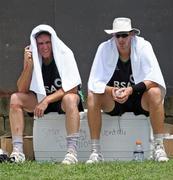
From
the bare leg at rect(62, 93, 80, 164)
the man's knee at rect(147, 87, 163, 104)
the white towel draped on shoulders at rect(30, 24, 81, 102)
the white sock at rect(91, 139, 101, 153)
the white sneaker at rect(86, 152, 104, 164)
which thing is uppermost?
the white towel draped on shoulders at rect(30, 24, 81, 102)

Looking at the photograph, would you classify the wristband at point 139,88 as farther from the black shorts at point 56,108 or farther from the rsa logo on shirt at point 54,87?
the rsa logo on shirt at point 54,87

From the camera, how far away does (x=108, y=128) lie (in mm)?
5664

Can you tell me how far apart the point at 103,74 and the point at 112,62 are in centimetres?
13

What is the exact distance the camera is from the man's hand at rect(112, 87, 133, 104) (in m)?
5.40

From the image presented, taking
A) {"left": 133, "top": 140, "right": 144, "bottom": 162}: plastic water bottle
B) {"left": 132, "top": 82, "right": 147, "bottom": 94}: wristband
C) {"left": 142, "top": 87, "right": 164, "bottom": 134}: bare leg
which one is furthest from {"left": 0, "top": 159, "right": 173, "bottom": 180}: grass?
{"left": 132, "top": 82, "right": 147, "bottom": 94}: wristband

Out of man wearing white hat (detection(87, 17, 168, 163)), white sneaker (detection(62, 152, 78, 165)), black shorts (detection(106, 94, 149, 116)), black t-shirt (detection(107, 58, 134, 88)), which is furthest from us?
black t-shirt (detection(107, 58, 134, 88))

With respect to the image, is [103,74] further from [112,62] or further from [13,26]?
[13,26]

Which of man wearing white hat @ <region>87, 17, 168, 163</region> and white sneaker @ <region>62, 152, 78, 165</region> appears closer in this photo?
white sneaker @ <region>62, 152, 78, 165</region>

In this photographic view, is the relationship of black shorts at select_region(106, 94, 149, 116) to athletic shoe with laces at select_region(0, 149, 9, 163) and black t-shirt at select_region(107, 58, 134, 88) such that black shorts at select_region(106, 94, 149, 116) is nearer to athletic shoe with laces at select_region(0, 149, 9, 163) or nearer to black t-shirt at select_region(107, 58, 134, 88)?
black t-shirt at select_region(107, 58, 134, 88)

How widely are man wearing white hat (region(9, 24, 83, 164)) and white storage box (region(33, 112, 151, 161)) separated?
0.42 feet

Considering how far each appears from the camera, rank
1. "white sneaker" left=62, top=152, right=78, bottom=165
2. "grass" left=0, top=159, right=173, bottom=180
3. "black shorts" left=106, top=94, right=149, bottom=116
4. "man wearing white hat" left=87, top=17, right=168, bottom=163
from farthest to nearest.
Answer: "black shorts" left=106, top=94, right=149, bottom=116 < "man wearing white hat" left=87, top=17, right=168, bottom=163 < "white sneaker" left=62, top=152, right=78, bottom=165 < "grass" left=0, top=159, right=173, bottom=180

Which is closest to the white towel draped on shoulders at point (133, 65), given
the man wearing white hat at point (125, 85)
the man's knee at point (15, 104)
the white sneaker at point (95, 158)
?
the man wearing white hat at point (125, 85)

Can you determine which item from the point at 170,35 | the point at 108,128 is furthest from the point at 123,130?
the point at 170,35

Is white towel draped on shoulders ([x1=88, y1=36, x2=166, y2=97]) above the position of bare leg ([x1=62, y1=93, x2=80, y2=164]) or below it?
above
